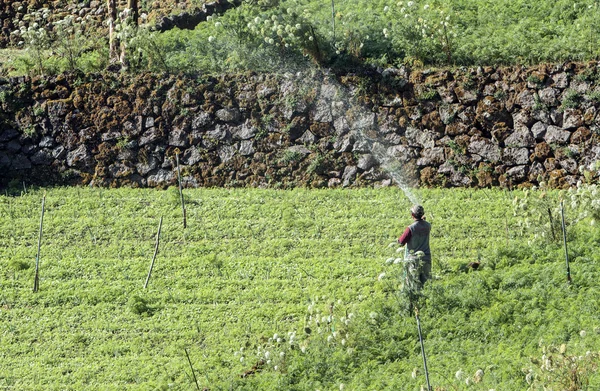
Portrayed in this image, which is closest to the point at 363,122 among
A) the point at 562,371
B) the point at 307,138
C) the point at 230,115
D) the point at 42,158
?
the point at 307,138

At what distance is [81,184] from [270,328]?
7089 millimetres

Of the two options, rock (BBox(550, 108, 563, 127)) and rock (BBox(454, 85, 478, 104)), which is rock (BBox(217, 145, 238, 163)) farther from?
rock (BBox(550, 108, 563, 127))

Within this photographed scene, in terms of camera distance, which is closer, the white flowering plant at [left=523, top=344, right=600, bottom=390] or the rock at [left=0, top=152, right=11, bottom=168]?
the white flowering plant at [left=523, top=344, right=600, bottom=390]

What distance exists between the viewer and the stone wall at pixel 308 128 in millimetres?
19875

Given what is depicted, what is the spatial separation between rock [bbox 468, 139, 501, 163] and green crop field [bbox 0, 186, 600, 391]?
2.65ft

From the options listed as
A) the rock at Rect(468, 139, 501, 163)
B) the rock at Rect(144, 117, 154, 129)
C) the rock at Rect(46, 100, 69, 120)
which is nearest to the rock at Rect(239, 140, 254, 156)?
the rock at Rect(144, 117, 154, 129)

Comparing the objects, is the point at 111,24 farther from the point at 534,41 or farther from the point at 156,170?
the point at 534,41

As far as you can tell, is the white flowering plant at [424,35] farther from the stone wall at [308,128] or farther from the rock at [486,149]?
the rock at [486,149]

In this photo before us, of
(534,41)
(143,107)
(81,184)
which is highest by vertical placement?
(534,41)

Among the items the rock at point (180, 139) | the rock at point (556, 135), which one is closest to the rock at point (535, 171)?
the rock at point (556, 135)

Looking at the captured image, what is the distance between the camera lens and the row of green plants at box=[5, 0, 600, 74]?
68.4ft

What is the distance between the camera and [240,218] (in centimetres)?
1950

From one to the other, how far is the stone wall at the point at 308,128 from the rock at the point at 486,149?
2 centimetres

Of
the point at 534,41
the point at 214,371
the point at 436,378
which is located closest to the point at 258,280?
the point at 214,371
